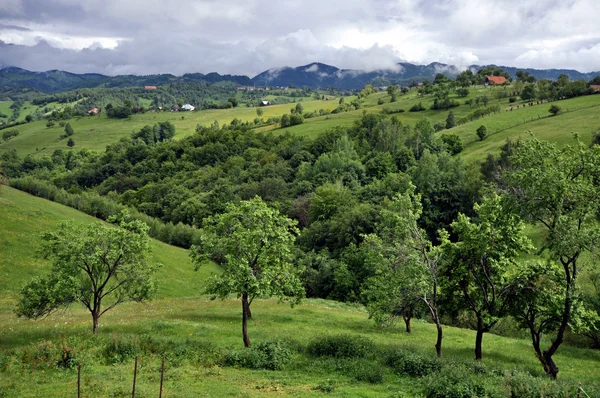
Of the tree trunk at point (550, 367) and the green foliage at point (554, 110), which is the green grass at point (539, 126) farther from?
the tree trunk at point (550, 367)

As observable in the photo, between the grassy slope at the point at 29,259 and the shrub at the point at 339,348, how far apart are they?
68.0 ft

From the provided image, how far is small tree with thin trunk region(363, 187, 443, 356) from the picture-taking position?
24.4 meters

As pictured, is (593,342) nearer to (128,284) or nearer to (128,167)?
(128,284)

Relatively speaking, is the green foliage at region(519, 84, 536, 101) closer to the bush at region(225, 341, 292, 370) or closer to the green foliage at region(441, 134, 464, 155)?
the green foliage at region(441, 134, 464, 155)

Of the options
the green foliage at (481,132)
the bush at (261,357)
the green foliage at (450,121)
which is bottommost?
the bush at (261,357)

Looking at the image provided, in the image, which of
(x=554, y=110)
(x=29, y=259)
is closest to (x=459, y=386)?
(x=29, y=259)

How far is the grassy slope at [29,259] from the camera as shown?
146 feet

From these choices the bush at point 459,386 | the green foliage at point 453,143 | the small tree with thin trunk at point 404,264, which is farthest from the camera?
the green foliage at point 453,143

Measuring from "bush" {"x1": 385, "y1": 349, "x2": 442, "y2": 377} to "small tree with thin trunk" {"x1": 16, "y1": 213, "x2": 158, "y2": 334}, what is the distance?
702 inches

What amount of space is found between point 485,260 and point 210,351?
59.0 ft

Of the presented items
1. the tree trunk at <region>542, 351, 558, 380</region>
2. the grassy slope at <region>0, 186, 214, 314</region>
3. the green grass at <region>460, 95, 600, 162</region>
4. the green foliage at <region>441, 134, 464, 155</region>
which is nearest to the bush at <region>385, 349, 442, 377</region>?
the tree trunk at <region>542, 351, 558, 380</region>

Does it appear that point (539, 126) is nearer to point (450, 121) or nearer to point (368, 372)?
point (450, 121)

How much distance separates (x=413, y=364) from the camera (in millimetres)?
24125

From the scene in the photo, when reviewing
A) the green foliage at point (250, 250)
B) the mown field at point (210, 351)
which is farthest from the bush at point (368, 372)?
the green foliage at point (250, 250)
